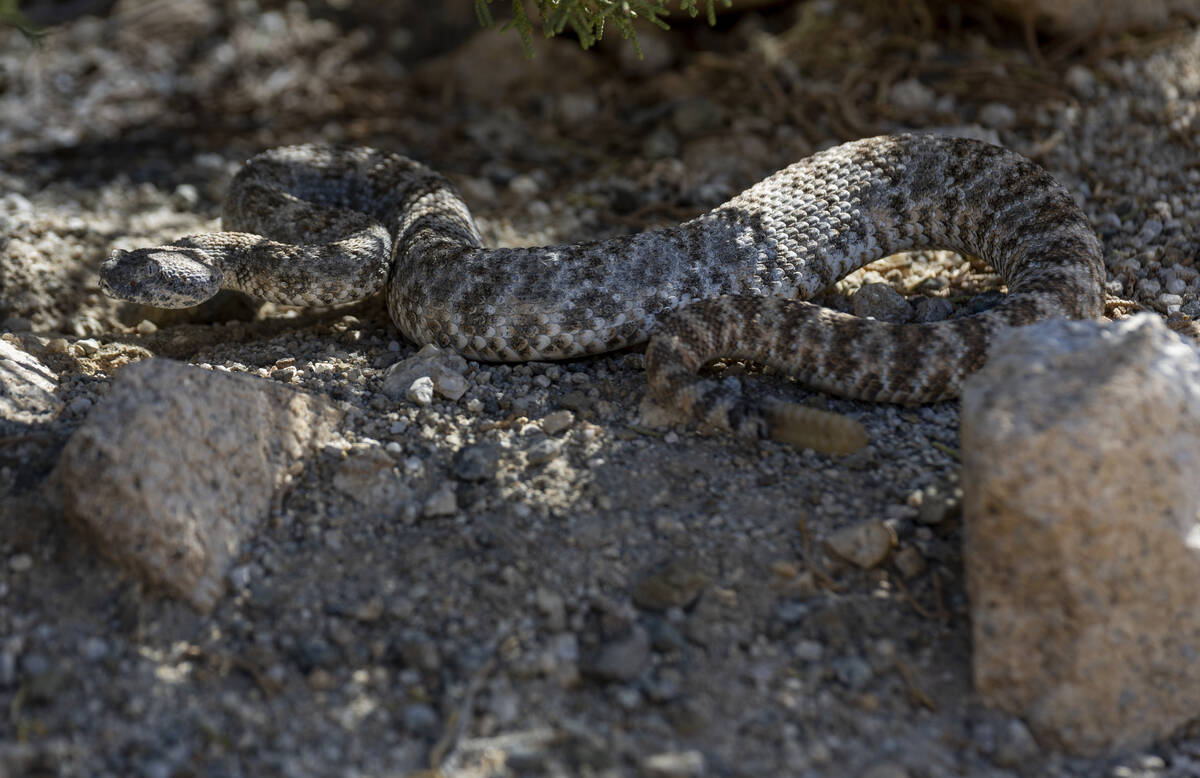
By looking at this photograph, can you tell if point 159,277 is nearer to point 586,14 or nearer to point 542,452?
point 542,452

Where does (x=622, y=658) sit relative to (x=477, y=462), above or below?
below

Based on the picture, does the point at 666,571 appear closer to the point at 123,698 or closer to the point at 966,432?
the point at 966,432

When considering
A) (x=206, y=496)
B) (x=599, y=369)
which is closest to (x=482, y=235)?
(x=599, y=369)

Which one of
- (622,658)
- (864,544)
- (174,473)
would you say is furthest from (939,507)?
(174,473)

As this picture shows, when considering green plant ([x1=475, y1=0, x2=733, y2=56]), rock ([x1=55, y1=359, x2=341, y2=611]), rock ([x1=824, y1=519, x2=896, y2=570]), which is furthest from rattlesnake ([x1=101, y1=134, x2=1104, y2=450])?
rock ([x1=55, y1=359, x2=341, y2=611])

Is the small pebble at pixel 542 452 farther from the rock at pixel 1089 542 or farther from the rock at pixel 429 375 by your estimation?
the rock at pixel 1089 542

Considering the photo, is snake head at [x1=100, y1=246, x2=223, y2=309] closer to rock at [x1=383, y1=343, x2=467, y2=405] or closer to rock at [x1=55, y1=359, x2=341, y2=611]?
rock at [x1=383, y1=343, x2=467, y2=405]
